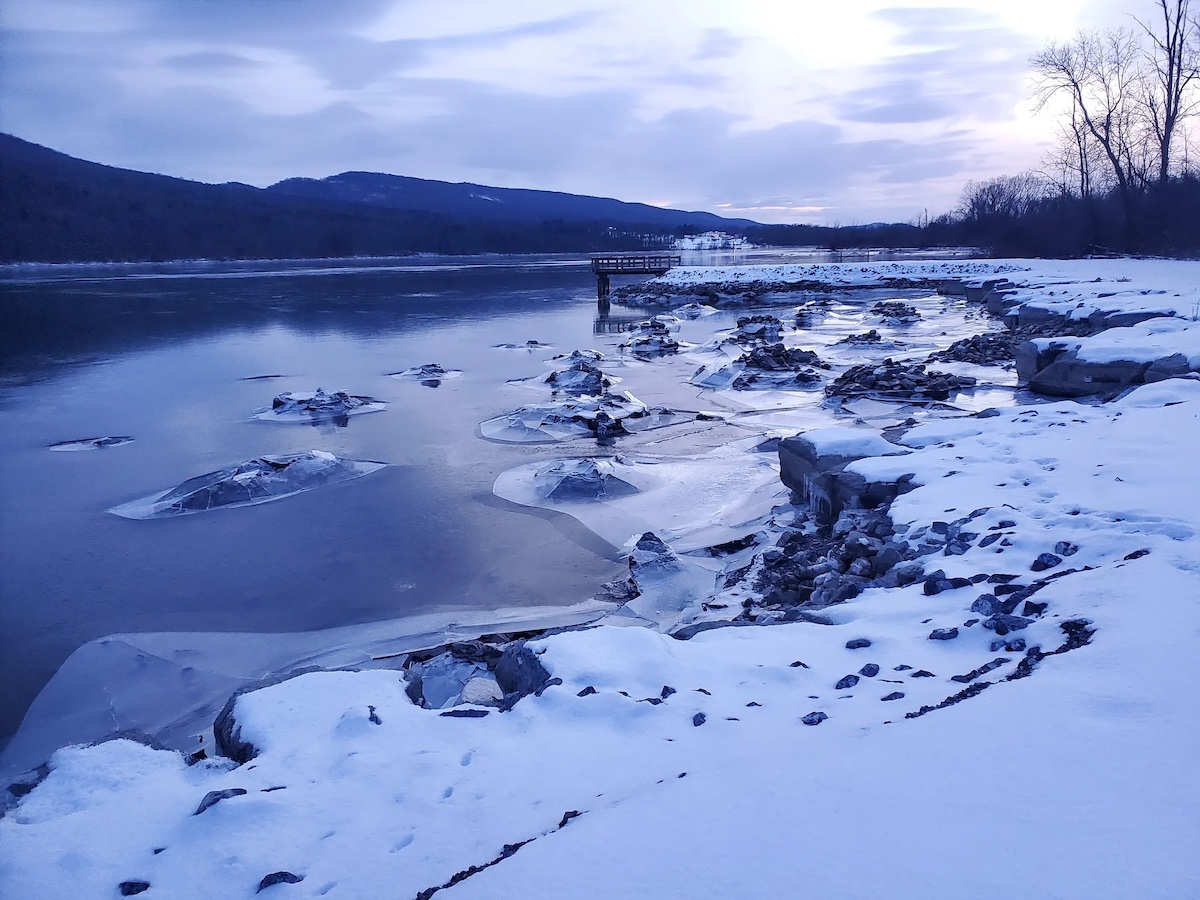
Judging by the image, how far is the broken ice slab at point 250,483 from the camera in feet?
30.8

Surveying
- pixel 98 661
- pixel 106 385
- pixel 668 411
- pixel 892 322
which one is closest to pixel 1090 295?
pixel 892 322

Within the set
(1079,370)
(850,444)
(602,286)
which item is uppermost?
(602,286)

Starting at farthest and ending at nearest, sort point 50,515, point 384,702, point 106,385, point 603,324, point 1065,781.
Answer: point 603,324
point 106,385
point 50,515
point 384,702
point 1065,781

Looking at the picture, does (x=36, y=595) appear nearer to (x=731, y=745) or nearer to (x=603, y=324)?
(x=731, y=745)

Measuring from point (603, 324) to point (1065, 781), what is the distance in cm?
2940

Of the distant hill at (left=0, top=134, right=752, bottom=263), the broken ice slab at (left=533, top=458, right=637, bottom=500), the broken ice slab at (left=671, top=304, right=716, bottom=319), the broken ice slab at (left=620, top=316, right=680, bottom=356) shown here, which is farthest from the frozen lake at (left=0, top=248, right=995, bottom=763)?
the distant hill at (left=0, top=134, right=752, bottom=263)

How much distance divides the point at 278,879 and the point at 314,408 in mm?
13053

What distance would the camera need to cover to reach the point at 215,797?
307cm

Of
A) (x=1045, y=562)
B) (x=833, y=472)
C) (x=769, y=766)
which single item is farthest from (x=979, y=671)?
(x=833, y=472)

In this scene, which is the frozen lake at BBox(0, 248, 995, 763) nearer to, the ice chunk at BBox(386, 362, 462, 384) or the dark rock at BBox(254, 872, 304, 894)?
the ice chunk at BBox(386, 362, 462, 384)

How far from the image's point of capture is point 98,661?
581 cm

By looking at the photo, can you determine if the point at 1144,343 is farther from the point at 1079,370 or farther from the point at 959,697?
the point at 959,697

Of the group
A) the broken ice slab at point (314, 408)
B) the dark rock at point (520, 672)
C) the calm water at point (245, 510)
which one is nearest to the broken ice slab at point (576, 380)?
the calm water at point (245, 510)

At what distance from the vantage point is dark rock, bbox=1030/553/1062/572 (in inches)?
171
